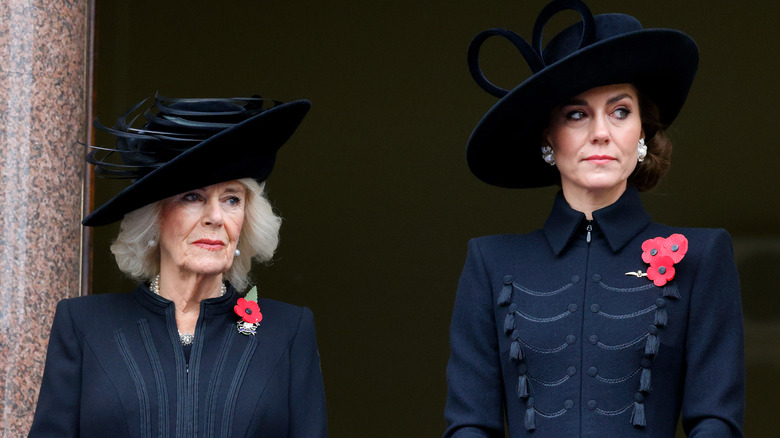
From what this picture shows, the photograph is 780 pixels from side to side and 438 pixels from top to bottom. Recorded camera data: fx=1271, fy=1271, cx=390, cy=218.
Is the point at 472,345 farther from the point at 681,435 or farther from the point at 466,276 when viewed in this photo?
the point at 681,435

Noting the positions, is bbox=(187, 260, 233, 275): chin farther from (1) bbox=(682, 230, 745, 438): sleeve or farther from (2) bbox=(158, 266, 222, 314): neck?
(1) bbox=(682, 230, 745, 438): sleeve

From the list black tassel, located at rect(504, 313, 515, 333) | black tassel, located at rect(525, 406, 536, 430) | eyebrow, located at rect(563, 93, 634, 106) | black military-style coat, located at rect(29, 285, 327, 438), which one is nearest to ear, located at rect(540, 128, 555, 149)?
eyebrow, located at rect(563, 93, 634, 106)

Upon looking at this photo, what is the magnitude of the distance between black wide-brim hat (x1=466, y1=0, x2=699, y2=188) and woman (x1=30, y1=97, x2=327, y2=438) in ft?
2.08

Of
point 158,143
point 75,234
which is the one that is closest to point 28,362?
point 75,234

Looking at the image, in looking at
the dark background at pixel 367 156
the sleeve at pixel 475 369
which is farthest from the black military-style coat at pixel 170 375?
the dark background at pixel 367 156

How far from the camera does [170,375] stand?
3.79 meters

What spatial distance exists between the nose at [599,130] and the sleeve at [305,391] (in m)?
1.08

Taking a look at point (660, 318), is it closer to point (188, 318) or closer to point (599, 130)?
point (599, 130)

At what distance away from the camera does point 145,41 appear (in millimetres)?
8445

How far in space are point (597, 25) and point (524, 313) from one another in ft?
2.91

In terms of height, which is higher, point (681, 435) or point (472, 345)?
point (472, 345)

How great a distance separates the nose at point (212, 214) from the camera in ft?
12.8

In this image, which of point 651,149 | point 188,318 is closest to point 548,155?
point 651,149

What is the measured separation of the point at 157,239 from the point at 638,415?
1.57 metres
